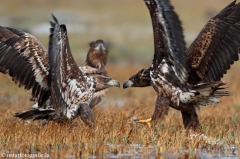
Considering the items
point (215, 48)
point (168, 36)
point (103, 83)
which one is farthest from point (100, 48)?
point (168, 36)

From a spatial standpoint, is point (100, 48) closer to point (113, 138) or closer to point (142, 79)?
point (142, 79)

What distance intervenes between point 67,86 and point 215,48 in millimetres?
2062

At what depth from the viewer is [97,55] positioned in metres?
9.97

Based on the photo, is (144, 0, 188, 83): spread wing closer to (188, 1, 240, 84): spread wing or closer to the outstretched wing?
(188, 1, 240, 84): spread wing

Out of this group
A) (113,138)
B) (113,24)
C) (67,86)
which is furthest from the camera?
(113,24)

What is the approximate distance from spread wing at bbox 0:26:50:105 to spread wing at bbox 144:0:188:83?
1567 millimetres

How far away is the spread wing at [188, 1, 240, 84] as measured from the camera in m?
7.43

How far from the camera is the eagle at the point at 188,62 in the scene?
22.5 feet

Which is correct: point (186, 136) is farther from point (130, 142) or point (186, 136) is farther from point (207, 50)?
point (207, 50)

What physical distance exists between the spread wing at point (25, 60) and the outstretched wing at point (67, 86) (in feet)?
1.18

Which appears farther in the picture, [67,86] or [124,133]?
[67,86]

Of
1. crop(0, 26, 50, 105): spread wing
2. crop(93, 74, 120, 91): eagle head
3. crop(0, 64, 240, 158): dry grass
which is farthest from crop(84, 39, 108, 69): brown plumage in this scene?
crop(0, 26, 50, 105): spread wing

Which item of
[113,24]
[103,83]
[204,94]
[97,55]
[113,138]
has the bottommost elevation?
[113,138]

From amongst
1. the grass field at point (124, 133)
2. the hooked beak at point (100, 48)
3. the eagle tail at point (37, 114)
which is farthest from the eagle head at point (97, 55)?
the eagle tail at point (37, 114)
